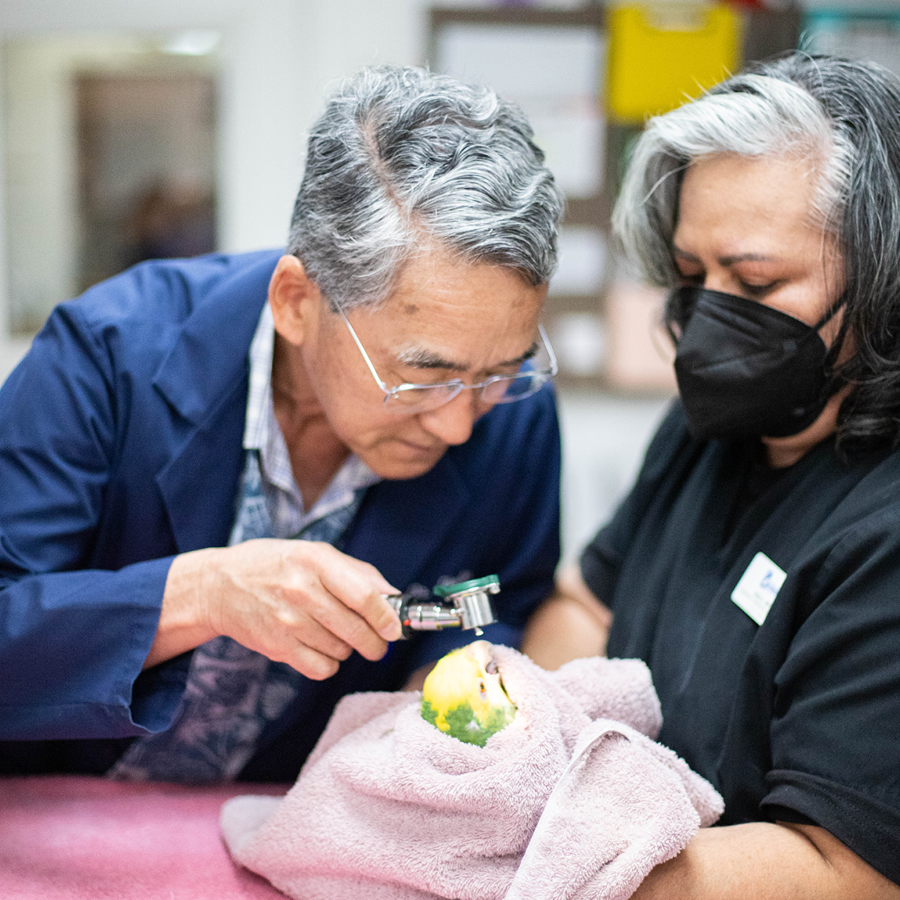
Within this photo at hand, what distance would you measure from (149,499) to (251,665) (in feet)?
1.00

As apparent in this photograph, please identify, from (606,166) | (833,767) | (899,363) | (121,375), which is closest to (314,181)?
(121,375)

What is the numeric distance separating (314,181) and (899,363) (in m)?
0.83

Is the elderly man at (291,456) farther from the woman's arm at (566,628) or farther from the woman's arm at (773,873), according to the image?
the woman's arm at (773,873)

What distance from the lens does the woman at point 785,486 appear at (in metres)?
0.95

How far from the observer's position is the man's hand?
1.12 metres

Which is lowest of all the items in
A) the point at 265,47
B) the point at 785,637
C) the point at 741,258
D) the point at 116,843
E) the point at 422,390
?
the point at 116,843

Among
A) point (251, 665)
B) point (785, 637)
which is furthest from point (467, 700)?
point (251, 665)

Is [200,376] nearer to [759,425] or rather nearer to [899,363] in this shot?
[759,425]

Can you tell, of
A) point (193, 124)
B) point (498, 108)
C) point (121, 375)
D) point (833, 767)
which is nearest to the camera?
point (833, 767)

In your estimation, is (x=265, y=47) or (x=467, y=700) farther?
(x=265, y=47)

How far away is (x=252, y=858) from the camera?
111 cm

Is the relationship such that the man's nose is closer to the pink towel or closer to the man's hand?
the man's hand

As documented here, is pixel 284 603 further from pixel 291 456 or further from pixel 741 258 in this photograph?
pixel 741 258

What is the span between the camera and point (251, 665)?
142 cm
